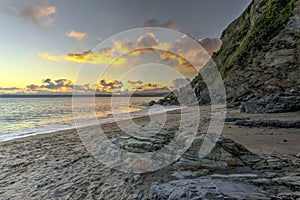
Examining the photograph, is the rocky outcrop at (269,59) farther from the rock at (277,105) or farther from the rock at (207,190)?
the rock at (207,190)

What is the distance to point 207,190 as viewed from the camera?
371 centimetres

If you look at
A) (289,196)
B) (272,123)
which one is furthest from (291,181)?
(272,123)

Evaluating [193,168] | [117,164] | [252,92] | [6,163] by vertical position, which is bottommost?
[6,163]

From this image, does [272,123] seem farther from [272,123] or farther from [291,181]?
[291,181]

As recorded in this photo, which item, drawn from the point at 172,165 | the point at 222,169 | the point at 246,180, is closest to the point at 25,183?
the point at 172,165

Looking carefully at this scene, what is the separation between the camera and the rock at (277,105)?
1495 centimetres

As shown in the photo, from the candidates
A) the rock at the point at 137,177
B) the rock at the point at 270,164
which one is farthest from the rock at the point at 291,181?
the rock at the point at 137,177

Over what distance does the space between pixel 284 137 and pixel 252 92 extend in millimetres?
19680

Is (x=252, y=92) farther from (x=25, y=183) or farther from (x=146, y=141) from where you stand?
(x=25, y=183)

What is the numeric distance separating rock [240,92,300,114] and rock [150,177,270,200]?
43.8 feet

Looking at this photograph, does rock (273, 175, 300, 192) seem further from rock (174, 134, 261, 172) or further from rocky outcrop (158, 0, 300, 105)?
rocky outcrop (158, 0, 300, 105)

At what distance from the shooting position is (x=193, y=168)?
5445 mm

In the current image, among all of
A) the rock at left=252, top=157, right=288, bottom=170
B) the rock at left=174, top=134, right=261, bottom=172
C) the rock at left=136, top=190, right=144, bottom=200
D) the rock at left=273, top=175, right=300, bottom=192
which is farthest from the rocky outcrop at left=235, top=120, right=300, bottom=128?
the rock at left=136, top=190, right=144, bottom=200

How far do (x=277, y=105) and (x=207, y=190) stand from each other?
1429 centimetres
